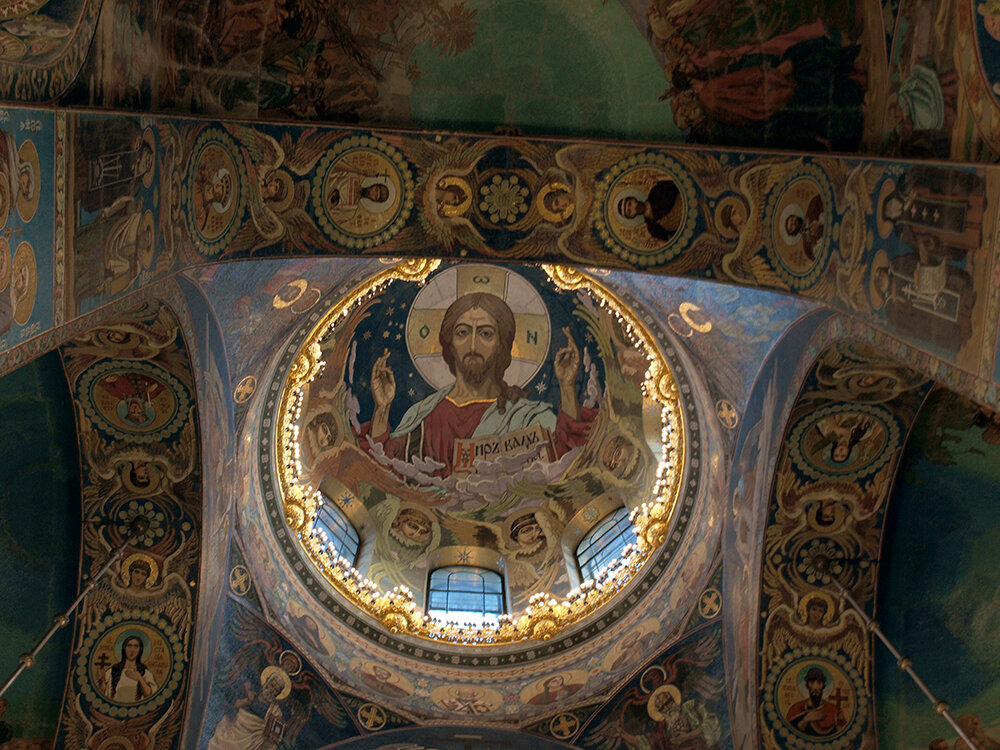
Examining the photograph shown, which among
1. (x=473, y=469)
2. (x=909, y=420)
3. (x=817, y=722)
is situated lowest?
(x=817, y=722)

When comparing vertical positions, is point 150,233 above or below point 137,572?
above

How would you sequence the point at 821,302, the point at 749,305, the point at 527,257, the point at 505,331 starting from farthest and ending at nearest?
the point at 505,331 → the point at 749,305 → the point at 527,257 → the point at 821,302

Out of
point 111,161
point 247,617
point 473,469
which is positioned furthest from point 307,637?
point 111,161

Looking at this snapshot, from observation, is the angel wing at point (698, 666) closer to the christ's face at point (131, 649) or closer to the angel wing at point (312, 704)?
the angel wing at point (312, 704)

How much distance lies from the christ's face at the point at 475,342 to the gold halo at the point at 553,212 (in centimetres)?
615

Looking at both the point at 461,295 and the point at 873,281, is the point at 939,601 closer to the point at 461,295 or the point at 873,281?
the point at 873,281

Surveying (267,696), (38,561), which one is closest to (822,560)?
(267,696)

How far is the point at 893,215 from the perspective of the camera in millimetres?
8133

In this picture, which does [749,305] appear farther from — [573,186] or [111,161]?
[111,161]

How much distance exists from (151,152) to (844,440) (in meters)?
7.47

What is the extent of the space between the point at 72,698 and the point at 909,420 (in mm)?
9592

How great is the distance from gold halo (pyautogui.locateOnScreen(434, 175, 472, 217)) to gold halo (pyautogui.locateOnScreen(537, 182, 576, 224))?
683 millimetres

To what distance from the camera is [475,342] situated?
53.7 ft

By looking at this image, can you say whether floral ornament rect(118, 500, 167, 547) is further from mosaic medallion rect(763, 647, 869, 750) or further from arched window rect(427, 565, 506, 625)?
mosaic medallion rect(763, 647, 869, 750)
